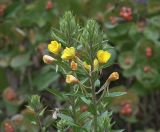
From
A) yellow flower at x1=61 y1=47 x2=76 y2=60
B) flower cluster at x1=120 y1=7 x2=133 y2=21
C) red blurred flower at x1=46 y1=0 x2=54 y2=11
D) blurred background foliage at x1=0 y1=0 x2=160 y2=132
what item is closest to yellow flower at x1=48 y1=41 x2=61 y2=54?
yellow flower at x1=61 y1=47 x2=76 y2=60

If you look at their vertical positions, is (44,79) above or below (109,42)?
below

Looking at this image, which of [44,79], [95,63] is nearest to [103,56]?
[95,63]

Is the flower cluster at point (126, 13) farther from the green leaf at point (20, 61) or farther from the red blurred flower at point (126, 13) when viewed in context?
the green leaf at point (20, 61)

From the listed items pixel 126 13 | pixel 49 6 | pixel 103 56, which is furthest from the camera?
pixel 49 6

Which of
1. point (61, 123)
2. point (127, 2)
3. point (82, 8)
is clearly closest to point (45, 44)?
point (82, 8)

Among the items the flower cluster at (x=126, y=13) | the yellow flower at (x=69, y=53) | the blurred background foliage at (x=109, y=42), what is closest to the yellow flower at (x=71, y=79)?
the yellow flower at (x=69, y=53)

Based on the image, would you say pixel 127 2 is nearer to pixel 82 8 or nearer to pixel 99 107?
pixel 82 8

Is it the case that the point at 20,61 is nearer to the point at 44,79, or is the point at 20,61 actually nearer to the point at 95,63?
the point at 44,79

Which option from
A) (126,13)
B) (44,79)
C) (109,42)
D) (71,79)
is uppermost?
(71,79)

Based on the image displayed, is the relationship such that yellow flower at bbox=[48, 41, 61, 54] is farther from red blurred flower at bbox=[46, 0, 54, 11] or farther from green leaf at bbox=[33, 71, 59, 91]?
red blurred flower at bbox=[46, 0, 54, 11]
